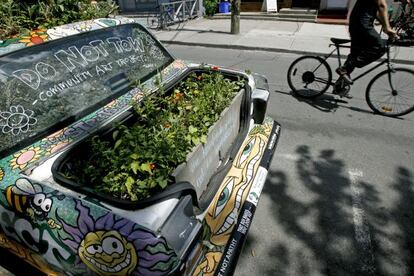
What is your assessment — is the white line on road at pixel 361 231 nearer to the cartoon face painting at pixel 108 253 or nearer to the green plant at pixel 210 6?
the cartoon face painting at pixel 108 253

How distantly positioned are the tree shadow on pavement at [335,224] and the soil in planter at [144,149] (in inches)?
52.8

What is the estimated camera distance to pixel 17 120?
75.4 inches

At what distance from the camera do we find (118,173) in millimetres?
1718

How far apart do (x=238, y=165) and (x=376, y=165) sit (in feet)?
7.10

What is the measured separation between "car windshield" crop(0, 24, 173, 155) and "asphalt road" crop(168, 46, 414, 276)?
1802mm

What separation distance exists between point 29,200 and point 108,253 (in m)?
0.55

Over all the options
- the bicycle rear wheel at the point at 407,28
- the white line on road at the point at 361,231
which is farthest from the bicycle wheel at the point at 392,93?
the bicycle rear wheel at the point at 407,28

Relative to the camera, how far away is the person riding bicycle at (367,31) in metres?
4.32

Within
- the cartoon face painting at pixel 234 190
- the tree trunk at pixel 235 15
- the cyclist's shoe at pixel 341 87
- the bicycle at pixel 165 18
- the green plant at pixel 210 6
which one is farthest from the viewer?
the green plant at pixel 210 6

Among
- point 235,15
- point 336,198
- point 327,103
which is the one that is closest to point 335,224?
point 336,198

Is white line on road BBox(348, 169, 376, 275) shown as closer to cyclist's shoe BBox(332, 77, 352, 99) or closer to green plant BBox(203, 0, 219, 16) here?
cyclist's shoe BBox(332, 77, 352, 99)

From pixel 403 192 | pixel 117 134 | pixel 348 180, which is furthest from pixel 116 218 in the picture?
pixel 403 192

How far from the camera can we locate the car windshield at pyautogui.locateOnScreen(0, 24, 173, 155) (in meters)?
1.94

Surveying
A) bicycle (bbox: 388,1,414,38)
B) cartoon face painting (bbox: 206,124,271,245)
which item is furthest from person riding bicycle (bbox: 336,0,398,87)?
bicycle (bbox: 388,1,414,38)
